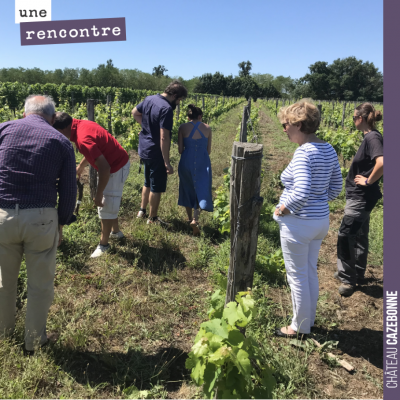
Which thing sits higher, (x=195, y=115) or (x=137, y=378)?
(x=195, y=115)

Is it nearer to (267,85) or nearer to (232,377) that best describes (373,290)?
(232,377)

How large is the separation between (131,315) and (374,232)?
3.62 meters

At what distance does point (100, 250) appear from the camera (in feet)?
11.3

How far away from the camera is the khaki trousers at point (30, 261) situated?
187 cm

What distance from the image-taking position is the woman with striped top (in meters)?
1.97

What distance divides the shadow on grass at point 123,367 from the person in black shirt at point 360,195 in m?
1.86

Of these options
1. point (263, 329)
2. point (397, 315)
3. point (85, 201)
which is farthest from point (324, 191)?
point (85, 201)

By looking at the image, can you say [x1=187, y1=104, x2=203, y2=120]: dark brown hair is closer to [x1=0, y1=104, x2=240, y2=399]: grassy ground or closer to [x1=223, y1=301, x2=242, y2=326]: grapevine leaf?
[x1=0, y1=104, x2=240, y2=399]: grassy ground

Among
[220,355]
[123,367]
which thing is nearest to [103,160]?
[123,367]

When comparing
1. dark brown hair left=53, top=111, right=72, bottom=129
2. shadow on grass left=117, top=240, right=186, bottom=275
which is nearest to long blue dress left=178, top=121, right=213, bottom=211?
shadow on grass left=117, top=240, right=186, bottom=275

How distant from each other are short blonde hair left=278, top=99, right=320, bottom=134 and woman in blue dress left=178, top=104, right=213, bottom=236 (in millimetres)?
1924

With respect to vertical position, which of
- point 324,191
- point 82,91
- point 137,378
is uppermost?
point 82,91

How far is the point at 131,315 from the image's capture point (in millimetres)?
2611

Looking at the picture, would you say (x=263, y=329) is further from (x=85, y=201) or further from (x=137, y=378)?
(x=85, y=201)
